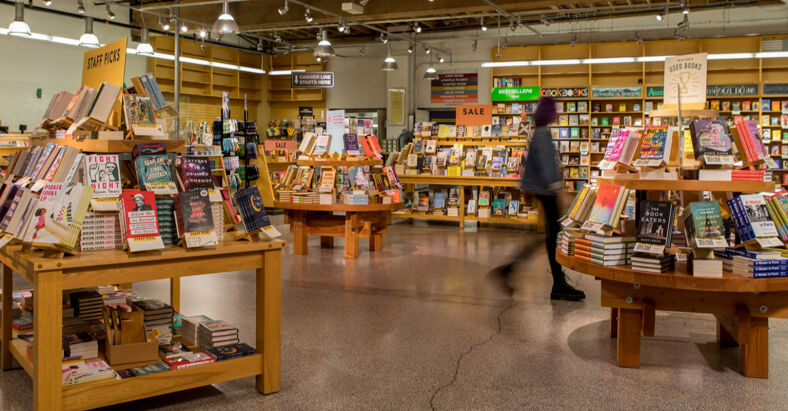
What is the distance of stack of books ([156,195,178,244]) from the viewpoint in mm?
3086

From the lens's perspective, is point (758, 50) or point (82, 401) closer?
point (82, 401)

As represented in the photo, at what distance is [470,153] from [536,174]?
559 centimetres

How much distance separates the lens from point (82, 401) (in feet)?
8.96

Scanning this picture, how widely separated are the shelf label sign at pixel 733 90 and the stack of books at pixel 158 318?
1198 cm

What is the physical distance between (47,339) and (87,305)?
1059 millimetres

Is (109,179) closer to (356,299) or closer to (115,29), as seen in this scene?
(356,299)

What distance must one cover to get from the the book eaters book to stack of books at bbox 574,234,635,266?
2358 mm

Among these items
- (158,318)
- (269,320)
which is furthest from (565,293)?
(158,318)

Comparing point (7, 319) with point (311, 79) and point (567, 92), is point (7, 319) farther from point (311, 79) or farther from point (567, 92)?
point (567, 92)

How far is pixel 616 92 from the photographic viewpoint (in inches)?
527

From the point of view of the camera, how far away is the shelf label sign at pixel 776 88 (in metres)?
12.2

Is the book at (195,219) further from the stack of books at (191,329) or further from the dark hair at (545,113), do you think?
the dark hair at (545,113)

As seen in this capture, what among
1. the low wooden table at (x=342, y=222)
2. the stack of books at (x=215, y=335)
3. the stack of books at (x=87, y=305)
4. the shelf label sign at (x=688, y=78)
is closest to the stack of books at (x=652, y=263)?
the stack of books at (x=215, y=335)

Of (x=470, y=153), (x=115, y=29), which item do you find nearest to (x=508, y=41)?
(x=470, y=153)
